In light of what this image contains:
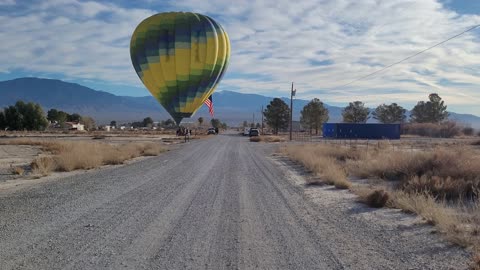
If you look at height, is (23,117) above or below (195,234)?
above

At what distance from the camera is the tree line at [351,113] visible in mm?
120875

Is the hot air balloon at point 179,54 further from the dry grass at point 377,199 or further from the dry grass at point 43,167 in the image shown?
the dry grass at point 377,199

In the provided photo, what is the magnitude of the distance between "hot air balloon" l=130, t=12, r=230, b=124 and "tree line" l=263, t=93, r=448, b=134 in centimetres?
8527

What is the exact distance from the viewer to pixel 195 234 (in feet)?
28.3

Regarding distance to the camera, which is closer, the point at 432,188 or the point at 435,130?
the point at 432,188

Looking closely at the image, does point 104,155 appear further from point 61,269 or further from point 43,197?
point 61,269

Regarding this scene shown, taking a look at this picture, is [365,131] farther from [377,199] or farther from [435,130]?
[377,199]

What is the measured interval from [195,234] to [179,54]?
24841 millimetres

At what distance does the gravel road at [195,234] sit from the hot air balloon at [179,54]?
62.1ft

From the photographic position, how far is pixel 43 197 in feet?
43.4

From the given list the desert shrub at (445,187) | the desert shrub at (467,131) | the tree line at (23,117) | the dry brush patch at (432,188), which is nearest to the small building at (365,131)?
the desert shrub at (467,131)

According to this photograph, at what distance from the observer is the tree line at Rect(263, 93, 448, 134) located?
121m

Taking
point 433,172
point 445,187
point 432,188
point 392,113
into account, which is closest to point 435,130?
point 392,113

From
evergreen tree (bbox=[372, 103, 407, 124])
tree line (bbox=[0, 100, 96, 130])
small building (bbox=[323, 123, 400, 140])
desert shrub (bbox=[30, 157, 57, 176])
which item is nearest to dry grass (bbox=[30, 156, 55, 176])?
desert shrub (bbox=[30, 157, 57, 176])
